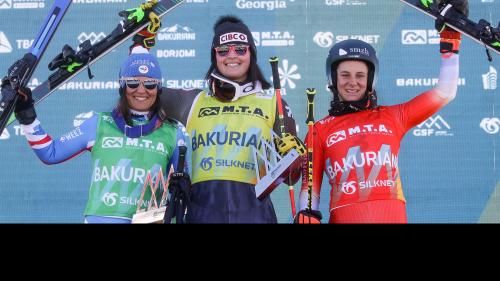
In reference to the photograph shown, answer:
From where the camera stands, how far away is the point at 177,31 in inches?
186

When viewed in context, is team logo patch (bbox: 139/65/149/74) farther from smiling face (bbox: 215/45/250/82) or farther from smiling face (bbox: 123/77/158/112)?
smiling face (bbox: 215/45/250/82)

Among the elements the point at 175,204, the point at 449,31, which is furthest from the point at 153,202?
the point at 449,31

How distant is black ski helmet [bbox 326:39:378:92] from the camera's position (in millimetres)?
3738

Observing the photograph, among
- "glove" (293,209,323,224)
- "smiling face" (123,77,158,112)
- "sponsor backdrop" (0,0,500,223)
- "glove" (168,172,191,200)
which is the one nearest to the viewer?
"glove" (293,209,323,224)

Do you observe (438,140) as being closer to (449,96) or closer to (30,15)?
(449,96)

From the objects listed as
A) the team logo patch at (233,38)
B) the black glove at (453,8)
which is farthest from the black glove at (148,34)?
the black glove at (453,8)

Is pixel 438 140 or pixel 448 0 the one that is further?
pixel 438 140

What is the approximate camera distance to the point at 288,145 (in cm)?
357

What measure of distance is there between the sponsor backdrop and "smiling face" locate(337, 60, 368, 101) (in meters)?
0.75

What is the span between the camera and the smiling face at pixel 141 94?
377cm

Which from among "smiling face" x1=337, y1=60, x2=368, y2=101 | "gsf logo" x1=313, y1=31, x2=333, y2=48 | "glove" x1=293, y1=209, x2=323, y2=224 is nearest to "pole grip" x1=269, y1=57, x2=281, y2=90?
"smiling face" x1=337, y1=60, x2=368, y2=101

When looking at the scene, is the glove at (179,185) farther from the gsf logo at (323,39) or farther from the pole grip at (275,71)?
the gsf logo at (323,39)
